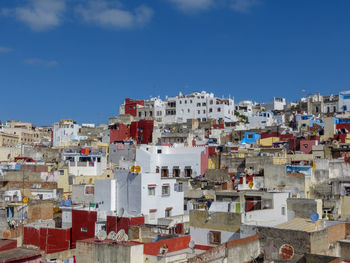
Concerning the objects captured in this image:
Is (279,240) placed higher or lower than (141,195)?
lower

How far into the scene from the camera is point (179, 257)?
19.0m

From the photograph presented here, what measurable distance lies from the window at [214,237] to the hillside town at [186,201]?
0.06 m

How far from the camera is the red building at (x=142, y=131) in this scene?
6788 cm

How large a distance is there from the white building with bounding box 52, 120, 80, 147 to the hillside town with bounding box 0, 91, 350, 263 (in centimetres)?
393

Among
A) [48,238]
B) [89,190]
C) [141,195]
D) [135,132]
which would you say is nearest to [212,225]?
[141,195]

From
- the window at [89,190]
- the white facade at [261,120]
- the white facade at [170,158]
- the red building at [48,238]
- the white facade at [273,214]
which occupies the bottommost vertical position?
the red building at [48,238]

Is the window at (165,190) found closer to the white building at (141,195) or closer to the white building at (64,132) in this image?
the white building at (141,195)

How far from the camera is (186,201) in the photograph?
3253cm

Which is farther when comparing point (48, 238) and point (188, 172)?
point (188, 172)

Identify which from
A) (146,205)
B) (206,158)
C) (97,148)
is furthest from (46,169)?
(146,205)

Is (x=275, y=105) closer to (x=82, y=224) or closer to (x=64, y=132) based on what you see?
(x=64, y=132)

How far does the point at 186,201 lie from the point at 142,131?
122ft

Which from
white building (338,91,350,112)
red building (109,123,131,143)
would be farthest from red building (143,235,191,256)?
white building (338,91,350,112)

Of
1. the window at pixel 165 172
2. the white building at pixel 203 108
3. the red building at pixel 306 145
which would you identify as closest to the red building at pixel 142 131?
the white building at pixel 203 108
